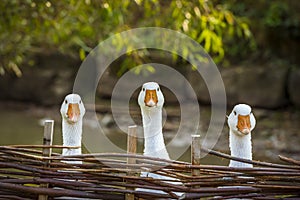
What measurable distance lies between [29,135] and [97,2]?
1.87m

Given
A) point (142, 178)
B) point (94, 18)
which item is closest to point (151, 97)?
point (142, 178)

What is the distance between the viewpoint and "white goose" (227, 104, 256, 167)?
1383mm

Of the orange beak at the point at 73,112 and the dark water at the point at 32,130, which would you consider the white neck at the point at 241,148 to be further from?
the dark water at the point at 32,130

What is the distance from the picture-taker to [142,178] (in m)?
1.31

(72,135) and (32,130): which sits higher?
(32,130)

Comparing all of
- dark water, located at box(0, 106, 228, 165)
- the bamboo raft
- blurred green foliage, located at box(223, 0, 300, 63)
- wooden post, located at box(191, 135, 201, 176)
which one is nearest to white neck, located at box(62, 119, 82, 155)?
the bamboo raft

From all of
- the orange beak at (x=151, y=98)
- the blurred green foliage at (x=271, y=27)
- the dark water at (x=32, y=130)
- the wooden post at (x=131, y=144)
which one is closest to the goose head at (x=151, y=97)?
the orange beak at (x=151, y=98)

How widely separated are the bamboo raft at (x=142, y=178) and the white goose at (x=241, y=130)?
0.31 ft

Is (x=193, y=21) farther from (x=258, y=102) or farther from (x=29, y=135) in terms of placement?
(x=258, y=102)

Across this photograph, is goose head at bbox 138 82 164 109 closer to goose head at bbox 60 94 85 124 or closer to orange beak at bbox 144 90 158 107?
orange beak at bbox 144 90 158 107

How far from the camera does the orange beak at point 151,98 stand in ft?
4.65

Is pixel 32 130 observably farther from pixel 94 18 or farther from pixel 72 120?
pixel 72 120

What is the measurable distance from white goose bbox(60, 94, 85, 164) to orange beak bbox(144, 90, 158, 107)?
0.61 feet

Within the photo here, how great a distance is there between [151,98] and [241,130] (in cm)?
24
